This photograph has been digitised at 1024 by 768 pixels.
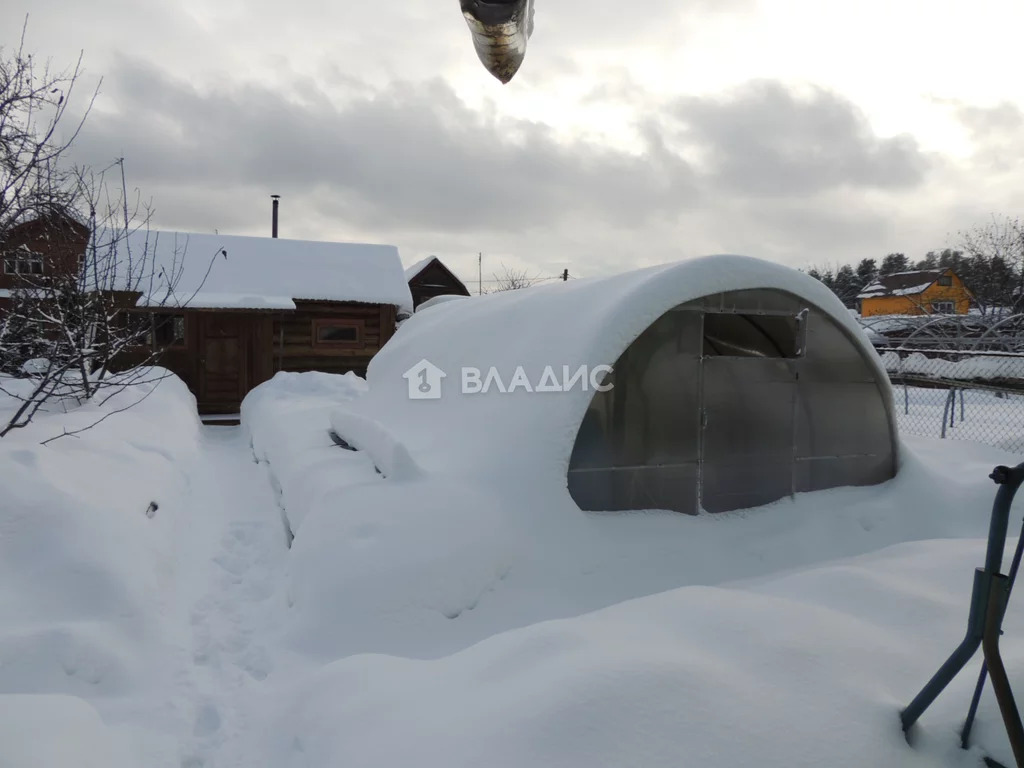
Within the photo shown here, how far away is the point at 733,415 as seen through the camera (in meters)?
6.34

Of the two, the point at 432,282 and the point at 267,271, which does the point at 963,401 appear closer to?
the point at 432,282

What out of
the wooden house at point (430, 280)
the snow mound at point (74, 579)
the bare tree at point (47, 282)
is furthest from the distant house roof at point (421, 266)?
the snow mound at point (74, 579)

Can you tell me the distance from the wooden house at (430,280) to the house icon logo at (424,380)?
664 inches

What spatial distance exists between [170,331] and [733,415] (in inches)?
565

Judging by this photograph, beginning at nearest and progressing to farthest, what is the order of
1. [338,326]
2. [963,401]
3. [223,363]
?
[223,363], [963,401], [338,326]

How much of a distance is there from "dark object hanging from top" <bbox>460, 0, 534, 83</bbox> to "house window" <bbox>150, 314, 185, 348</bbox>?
14.3 m

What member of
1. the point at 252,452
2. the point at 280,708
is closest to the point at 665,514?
the point at 280,708

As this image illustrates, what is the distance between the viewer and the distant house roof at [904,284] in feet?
129

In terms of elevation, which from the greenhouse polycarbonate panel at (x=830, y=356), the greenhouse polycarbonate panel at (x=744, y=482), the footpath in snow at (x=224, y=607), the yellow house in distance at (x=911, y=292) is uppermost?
the yellow house in distance at (x=911, y=292)

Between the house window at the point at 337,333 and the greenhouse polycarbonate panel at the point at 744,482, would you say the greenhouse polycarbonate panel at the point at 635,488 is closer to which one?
the greenhouse polycarbonate panel at the point at 744,482

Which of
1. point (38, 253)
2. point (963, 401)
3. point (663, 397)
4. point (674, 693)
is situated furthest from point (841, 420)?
point (963, 401)

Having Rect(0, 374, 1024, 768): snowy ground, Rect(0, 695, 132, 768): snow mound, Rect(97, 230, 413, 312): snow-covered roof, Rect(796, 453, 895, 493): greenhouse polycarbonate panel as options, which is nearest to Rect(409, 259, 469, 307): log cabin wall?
Rect(97, 230, 413, 312): snow-covered roof

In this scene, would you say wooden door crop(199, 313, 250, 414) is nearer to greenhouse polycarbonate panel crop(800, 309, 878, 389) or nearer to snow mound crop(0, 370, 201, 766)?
snow mound crop(0, 370, 201, 766)

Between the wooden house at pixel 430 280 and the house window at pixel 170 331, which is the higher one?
the wooden house at pixel 430 280
